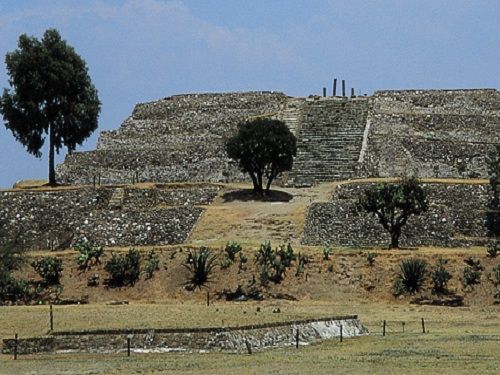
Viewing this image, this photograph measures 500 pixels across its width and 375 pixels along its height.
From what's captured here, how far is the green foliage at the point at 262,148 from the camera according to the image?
64812mm

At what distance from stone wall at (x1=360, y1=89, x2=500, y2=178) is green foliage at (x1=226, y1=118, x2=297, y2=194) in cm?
618

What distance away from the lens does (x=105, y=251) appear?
5475 centimetres

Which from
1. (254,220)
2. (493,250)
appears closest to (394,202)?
(493,250)

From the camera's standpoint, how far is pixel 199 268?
165ft

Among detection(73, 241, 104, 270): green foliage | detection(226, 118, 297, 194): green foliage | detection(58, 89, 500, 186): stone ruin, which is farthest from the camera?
detection(58, 89, 500, 186): stone ruin

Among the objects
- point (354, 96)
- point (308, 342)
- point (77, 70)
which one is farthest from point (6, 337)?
point (354, 96)

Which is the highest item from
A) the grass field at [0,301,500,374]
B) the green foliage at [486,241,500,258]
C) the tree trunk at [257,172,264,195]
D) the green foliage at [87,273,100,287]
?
the tree trunk at [257,172,264,195]

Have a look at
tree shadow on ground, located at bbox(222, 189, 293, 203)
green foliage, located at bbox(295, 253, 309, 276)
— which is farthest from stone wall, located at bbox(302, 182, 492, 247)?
green foliage, located at bbox(295, 253, 309, 276)

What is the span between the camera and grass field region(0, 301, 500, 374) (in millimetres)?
29516

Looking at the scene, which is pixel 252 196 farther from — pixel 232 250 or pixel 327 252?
pixel 327 252

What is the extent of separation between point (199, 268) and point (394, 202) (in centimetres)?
990

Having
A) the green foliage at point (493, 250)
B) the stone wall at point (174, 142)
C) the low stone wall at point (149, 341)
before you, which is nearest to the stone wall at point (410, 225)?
the green foliage at point (493, 250)

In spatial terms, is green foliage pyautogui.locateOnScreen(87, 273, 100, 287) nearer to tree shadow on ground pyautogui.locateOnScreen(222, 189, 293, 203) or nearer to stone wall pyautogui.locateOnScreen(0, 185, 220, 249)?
stone wall pyautogui.locateOnScreen(0, 185, 220, 249)

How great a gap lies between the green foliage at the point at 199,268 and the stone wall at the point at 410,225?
750cm
